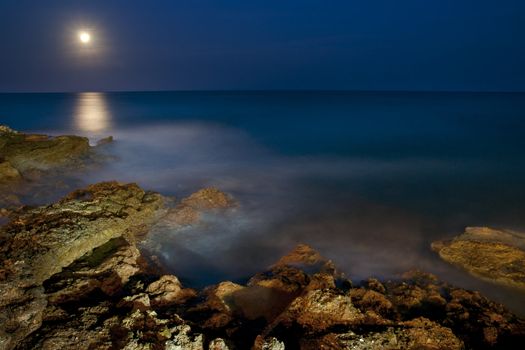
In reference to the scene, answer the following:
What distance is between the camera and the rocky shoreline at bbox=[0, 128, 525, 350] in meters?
3.26

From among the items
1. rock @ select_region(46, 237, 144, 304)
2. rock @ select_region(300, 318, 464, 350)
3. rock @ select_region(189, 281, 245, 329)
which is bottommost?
rock @ select_region(189, 281, 245, 329)

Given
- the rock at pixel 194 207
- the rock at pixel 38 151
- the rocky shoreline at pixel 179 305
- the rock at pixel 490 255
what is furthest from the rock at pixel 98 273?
the rock at pixel 38 151

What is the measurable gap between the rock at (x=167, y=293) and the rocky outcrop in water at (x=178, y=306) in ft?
0.04

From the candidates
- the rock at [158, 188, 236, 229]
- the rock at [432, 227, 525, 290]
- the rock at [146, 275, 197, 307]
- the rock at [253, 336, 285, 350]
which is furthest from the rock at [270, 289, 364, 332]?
the rock at [158, 188, 236, 229]

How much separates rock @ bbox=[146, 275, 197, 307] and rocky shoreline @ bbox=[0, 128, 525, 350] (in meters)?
0.01

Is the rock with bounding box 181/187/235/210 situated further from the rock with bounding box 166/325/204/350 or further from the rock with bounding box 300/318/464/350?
the rock with bounding box 300/318/464/350

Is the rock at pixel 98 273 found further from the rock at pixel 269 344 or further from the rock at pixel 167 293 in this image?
the rock at pixel 269 344

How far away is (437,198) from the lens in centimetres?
1058

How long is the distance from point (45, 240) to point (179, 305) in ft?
6.29

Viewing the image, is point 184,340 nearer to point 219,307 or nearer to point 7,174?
point 219,307

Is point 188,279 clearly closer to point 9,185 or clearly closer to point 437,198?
point 9,185

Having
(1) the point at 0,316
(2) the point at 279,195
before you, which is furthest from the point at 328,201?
(1) the point at 0,316

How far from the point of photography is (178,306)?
4160mm

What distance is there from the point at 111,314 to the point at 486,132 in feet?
86.9
